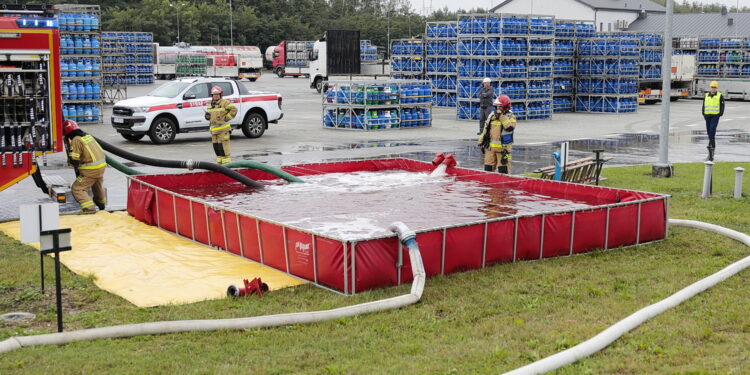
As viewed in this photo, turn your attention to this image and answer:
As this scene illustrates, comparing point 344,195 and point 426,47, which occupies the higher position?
point 426,47

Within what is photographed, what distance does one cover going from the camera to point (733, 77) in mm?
50344

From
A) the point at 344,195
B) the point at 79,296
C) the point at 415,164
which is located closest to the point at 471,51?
the point at 415,164

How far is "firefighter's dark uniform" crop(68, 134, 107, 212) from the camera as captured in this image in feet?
46.3

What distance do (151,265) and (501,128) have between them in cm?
706

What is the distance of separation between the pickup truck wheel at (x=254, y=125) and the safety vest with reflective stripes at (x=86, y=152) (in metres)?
12.3

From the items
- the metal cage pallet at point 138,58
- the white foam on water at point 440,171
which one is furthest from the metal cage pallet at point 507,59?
the metal cage pallet at point 138,58

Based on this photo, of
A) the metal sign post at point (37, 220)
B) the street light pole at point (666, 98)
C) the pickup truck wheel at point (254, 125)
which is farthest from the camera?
the pickup truck wheel at point (254, 125)

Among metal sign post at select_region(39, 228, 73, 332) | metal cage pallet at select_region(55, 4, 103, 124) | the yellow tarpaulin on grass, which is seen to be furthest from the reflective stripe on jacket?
metal cage pallet at select_region(55, 4, 103, 124)

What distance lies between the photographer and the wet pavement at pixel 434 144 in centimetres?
2061

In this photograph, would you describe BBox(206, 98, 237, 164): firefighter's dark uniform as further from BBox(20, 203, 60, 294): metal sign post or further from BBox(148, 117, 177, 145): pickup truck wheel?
BBox(20, 203, 60, 294): metal sign post

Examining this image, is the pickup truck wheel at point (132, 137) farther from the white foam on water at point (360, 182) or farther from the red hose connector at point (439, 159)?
the red hose connector at point (439, 159)

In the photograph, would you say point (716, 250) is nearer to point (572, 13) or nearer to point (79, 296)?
point (79, 296)

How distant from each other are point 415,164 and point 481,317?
943cm

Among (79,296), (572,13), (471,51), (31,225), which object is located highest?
(572,13)
